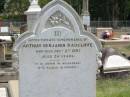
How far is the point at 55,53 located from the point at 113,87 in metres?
3.69

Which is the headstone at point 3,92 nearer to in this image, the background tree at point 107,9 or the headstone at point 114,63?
the headstone at point 114,63

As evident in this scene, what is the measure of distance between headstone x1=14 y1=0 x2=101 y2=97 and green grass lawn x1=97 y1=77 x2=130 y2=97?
182 cm

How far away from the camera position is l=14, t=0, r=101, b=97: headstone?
21.5 ft

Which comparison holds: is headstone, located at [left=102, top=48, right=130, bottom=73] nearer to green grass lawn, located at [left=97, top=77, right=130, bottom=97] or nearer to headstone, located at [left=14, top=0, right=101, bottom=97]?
green grass lawn, located at [left=97, top=77, right=130, bottom=97]

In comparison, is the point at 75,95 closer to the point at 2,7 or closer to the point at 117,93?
the point at 117,93

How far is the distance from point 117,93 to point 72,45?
2274 mm

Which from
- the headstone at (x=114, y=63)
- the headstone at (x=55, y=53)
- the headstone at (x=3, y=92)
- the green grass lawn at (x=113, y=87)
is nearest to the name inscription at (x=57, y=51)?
the headstone at (x=55, y=53)

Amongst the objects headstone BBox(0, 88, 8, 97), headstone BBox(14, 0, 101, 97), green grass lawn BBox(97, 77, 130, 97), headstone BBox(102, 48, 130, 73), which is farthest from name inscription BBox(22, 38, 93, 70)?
headstone BBox(102, 48, 130, 73)

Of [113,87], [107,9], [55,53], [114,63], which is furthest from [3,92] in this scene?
[107,9]

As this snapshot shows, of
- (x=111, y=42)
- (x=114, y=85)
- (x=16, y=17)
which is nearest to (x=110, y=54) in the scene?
(x=114, y=85)

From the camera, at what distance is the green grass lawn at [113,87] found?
8.58 metres

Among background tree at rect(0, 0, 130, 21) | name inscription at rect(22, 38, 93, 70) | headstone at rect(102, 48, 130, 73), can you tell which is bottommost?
headstone at rect(102, 48, 130, 73)

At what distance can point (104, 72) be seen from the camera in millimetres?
11328

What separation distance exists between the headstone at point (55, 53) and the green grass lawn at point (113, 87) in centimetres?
182
